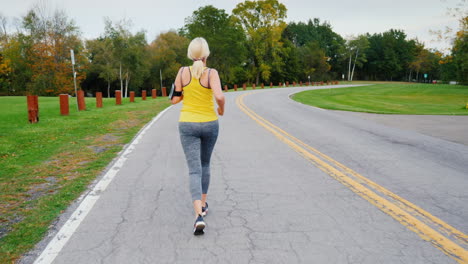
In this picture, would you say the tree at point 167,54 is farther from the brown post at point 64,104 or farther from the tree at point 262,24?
the brown post at point 64,104

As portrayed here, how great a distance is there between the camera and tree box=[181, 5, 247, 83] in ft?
196

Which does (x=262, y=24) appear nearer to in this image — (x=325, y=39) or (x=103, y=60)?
(x=103, y=60)

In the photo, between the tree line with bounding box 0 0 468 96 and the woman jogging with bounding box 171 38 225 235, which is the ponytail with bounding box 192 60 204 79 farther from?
the tree line with bounding box 0 0 468 96

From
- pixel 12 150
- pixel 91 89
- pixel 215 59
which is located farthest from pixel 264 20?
pixel 12 150

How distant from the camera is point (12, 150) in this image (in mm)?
8039

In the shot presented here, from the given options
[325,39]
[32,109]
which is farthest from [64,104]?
[325,39]

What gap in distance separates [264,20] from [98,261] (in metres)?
64.3

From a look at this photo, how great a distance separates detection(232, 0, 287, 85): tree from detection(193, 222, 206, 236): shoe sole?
62.1 metres

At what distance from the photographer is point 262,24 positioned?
63.7 metres

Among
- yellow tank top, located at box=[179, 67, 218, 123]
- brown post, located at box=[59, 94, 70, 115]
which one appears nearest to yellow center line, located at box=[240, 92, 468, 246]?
yellow tank top, located at box=[179, 67, 218, 123]

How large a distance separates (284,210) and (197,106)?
1640 millimetres

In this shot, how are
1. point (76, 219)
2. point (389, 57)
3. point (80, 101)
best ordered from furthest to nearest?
point (389, 57) < point (80, 101) < point (76, 219)

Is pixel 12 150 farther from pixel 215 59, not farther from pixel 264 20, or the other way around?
pixel 264 20

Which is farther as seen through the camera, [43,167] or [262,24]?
[262,24]
